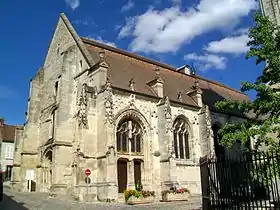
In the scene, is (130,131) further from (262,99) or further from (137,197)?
(262,99)

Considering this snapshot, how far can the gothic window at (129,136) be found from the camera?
19719 mm

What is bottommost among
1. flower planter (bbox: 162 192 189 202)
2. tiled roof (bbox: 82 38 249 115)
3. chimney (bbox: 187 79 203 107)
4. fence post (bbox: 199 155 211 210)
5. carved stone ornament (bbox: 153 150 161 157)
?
flower planter (bbox: 162 192 189 202)

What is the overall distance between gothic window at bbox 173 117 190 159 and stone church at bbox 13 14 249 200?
0.08 metres

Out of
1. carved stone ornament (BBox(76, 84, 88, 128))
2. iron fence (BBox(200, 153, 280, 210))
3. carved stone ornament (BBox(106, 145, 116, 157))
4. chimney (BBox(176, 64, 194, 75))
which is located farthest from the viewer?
chimney (BBox(176, 64, 194, 75))

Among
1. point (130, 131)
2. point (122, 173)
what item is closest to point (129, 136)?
point (130, 131)

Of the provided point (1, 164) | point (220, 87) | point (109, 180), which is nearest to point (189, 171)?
point (109, 180)

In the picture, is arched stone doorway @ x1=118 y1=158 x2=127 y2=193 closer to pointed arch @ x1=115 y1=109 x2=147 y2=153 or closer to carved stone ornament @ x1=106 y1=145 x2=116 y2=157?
pointed arch @ x1=115 y1=109 x2=147 y2=153

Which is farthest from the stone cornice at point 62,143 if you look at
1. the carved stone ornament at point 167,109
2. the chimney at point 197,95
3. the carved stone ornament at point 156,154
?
the chimney at point 197,95

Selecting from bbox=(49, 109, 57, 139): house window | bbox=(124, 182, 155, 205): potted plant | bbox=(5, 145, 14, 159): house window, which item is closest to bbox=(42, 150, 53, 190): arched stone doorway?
bbox=(49, 109, 57, 139): house window

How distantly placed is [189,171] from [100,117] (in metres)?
8.22

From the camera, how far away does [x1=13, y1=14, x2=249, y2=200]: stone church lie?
17.9 metres

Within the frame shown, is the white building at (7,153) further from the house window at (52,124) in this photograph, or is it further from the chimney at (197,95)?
the chimney at (197,95)

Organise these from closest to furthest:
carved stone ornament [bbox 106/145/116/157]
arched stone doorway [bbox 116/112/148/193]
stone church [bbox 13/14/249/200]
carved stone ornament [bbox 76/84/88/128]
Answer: carved stone ornament [bbox 106/145/116/157], stone church [bbox 13/14/249/200], carved stone ornament [bbox 76/84/88/128], arched stone doorway [bbox 116/112/148/193]

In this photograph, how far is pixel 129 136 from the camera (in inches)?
793
